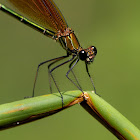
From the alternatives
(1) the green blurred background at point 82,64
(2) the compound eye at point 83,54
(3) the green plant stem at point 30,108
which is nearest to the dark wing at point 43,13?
(2) the compound eye at point 83,54

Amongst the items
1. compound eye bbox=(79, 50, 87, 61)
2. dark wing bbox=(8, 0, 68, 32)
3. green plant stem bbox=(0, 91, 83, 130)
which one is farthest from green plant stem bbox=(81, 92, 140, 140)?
dark wing bbox=(8, 0, 68, 32)

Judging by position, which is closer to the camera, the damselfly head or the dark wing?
the damselfly head

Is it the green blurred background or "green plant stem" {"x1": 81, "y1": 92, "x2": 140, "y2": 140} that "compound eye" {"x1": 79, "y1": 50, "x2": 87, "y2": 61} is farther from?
"green plant stem" {"x1": 81, "y1": 92, "x2": 140, "y2": 140}

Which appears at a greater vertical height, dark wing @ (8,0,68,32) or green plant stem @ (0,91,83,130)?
dark wing @ (8,0,68,32)

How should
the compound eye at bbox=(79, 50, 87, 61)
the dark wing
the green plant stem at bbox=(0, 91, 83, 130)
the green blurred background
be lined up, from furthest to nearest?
1. the green blurred background
2. the dark wing
3. the compound eye at bbox=(79, 50, 87, 61)
4. the green plant stem at bbox=(0, 91, 83, 130)

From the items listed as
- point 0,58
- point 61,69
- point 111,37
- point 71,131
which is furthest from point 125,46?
point 0,58

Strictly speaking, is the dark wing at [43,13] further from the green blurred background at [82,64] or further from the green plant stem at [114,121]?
the green plant stem at [114,121]

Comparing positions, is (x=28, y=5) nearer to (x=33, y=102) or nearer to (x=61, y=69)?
(x=61, y=69)
